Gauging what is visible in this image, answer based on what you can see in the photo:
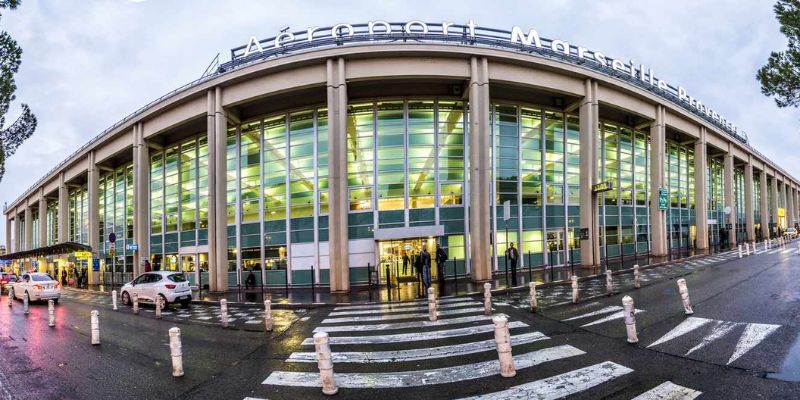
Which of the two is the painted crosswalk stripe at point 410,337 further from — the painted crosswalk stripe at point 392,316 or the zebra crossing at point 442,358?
the painted crosswalk stripe at point 392,316

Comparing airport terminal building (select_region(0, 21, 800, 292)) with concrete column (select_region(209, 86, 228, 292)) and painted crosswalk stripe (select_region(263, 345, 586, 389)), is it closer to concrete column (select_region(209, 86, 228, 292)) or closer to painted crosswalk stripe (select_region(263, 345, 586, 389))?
concrete column (select_region(209, 86, 228, 292))

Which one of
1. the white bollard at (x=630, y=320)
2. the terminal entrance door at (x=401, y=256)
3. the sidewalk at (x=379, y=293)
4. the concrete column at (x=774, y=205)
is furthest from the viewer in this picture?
the concrete column at (x=774, y=205)

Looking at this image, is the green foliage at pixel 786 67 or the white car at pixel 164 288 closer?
the green foliage at pixel 786 67

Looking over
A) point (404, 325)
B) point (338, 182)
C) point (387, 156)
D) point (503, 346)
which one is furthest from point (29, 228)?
point (503, 346)

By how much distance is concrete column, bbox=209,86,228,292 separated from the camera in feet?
68.5

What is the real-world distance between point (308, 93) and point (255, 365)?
1723 cm

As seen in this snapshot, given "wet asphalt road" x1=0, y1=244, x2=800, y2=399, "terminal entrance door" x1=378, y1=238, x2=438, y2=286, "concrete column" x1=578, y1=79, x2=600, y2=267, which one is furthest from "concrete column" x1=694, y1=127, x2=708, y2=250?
"terminal entrance door" x1=378, y1=238, x2=438, y2=286

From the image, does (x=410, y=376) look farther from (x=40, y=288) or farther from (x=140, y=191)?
(x=140, y=191)

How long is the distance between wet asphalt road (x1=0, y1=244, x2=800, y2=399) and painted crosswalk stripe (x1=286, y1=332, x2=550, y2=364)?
0.72 feet

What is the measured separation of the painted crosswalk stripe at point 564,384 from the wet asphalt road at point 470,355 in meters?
0.13

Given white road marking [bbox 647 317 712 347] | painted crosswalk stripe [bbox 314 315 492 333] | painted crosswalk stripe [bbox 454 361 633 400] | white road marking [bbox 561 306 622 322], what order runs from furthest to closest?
white road marking [bbox 561 306 622 322] < painted crosswalk stripe [bbox 314 315 492 333] < white road marking [bbox 647 317 712 347] < painted crosswalk stripe [bbox 454 361 633 400]

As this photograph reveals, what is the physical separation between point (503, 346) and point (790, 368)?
4.37 m

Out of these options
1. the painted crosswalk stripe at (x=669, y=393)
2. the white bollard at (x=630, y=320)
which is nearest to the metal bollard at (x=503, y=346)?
the painted crosswalk stripe at (x=669, y=393)

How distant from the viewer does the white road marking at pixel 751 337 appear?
627 centimetres
